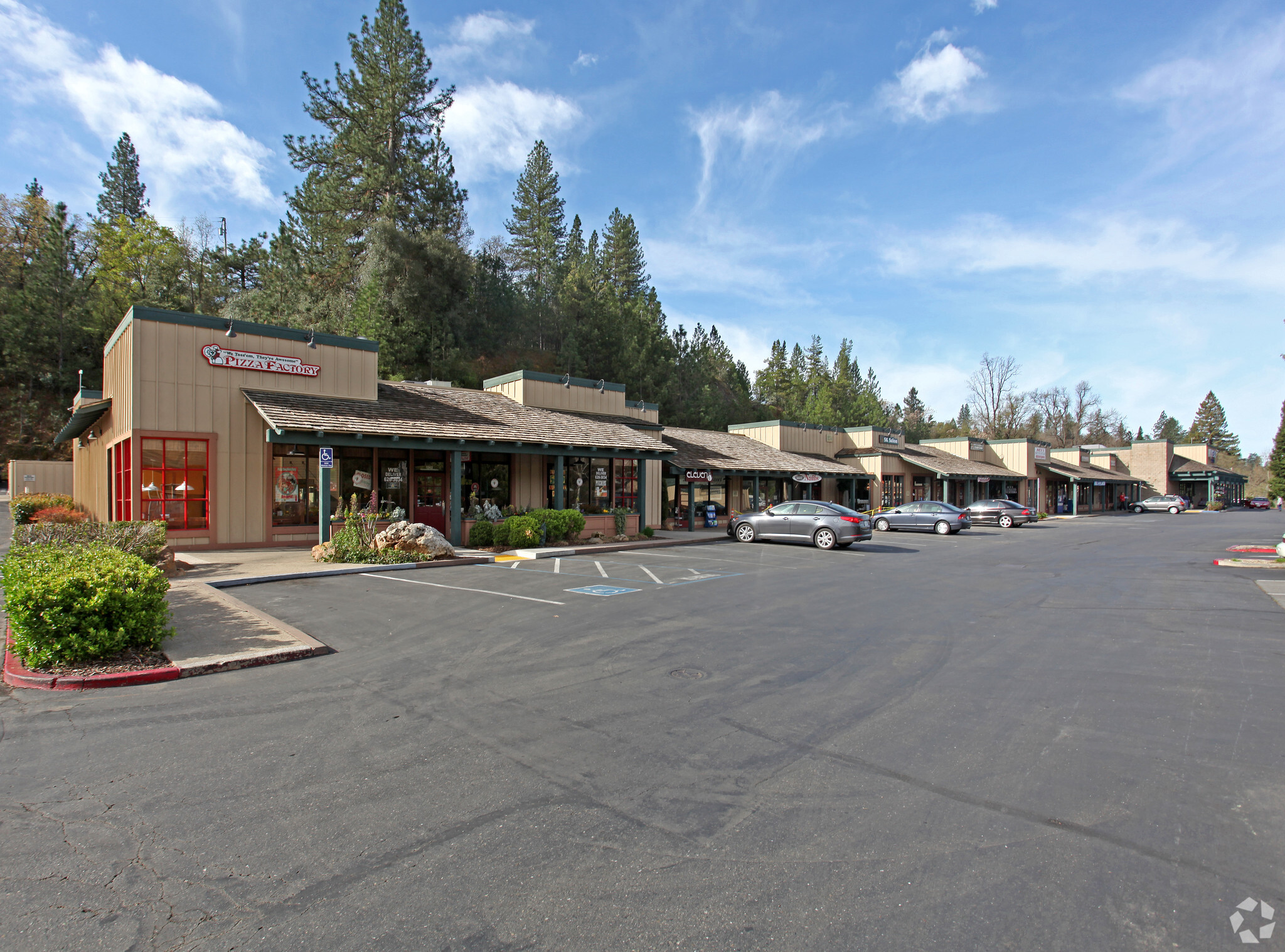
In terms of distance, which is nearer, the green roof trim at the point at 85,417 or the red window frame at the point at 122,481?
the red window frame at the point at 122,481

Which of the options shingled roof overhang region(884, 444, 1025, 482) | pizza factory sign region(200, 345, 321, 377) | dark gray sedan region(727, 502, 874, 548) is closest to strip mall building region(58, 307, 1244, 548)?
pizza factory sign region(200, 345, 321, 377)

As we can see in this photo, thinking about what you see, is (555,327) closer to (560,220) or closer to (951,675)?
(560,220)

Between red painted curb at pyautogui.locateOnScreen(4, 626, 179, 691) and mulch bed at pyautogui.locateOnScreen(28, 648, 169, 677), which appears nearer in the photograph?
red painted curb at pyautogui.locateOnScreen(4, 626, 179, 691)

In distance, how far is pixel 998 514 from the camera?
1426 inches

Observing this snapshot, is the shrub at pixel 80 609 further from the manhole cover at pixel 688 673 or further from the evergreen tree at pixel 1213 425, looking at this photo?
the evergreen tree at pixel 1213 425

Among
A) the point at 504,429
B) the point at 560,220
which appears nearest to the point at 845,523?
the point at 504,429

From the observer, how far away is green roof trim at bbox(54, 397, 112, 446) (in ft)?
62.4

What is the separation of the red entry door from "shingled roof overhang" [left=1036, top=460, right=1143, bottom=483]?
48.6 meters

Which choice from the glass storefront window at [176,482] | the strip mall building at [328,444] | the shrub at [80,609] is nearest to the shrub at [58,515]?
the strip mall building at [328,444]

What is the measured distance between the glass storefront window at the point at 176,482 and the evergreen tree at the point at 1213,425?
139436 mm

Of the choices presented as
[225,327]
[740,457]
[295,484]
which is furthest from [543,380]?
[225,327]

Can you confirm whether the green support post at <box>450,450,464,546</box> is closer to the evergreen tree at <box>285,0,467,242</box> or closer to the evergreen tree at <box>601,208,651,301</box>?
the evergreen tree at <box>285,0,467,242</box>

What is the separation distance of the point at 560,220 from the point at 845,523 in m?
47.3

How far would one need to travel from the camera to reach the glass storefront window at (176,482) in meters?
16.4
